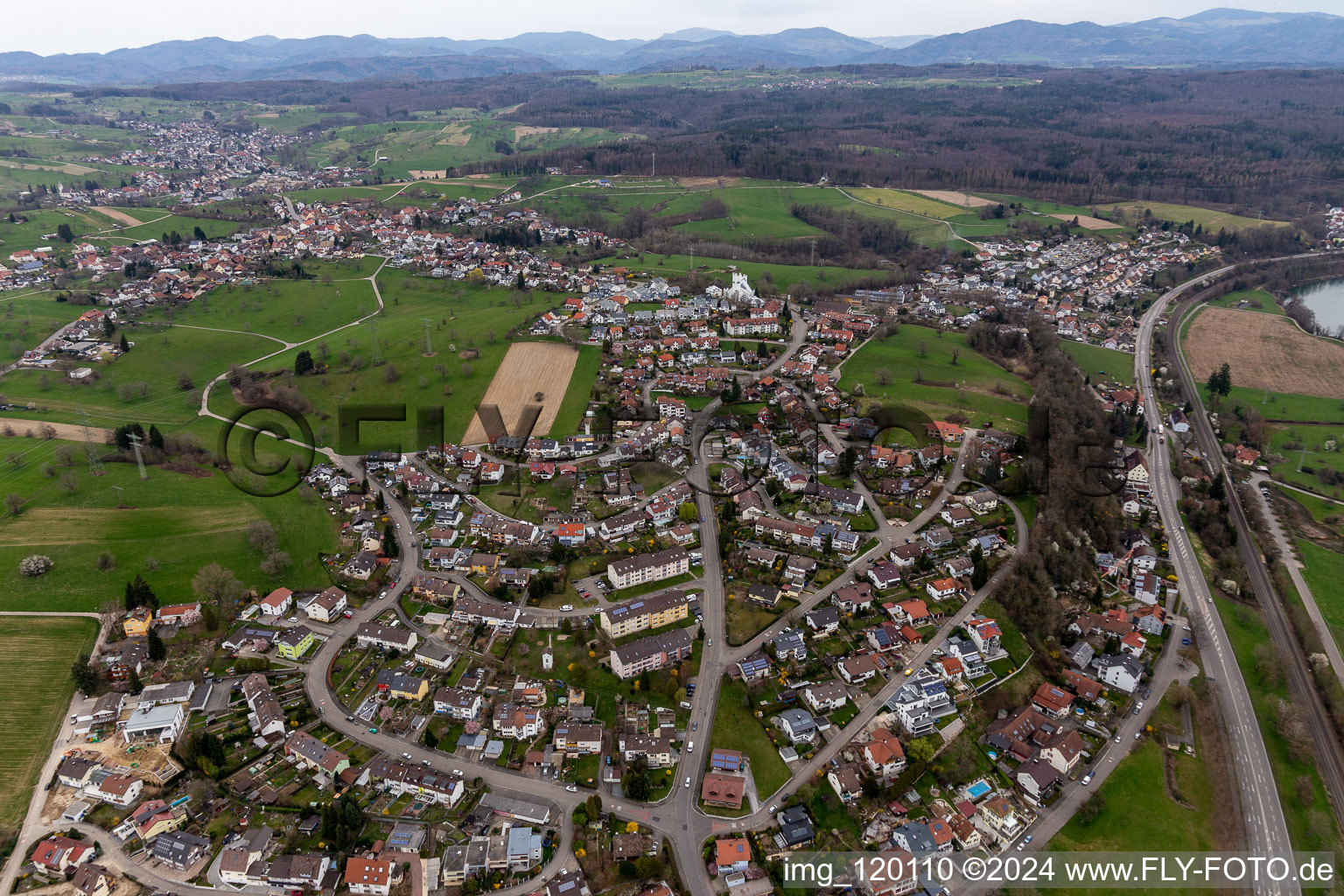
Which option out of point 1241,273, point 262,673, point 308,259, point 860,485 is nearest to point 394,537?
point 262,673

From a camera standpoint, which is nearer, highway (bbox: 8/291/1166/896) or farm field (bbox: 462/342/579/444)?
highway (bbox: 8/291/1166/896)

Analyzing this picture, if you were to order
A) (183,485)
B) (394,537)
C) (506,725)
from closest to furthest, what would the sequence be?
(506,725) → (394,537) → (183,485)

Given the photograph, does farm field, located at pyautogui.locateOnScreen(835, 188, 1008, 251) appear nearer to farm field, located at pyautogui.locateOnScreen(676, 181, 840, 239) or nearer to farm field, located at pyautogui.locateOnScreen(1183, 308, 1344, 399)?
farm field, located at pyautogui.locateOnScreen(676, 181, 840, 239)

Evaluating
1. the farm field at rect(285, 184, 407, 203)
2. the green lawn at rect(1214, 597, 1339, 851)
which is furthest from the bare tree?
the farm field at rect(285, 184, 407, 203)

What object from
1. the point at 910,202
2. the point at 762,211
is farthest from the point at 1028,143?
the point at 762,211

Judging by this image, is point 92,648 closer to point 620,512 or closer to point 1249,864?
point 620,512

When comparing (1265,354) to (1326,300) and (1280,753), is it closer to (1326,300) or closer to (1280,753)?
(1326,300)

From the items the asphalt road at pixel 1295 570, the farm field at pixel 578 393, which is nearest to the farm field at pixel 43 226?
the farm field at pixel 578 393
